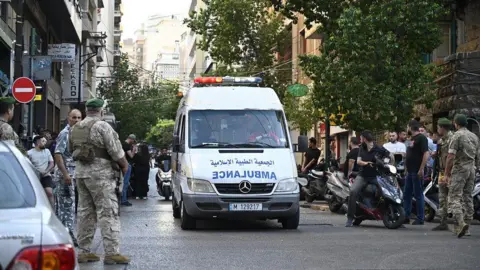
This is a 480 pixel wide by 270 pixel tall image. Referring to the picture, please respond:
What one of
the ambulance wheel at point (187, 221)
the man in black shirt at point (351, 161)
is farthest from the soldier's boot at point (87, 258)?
the man in black shirt at point (351, 161)

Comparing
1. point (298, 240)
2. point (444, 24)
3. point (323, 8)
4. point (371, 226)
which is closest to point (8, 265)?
point (298, 240)

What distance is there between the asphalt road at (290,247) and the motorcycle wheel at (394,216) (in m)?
0.19

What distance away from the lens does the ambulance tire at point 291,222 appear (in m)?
16.1

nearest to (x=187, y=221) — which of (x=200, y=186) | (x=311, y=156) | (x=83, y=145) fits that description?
(x=200, y=186)

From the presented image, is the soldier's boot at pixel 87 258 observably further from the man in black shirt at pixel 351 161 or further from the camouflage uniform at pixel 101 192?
the man in black shirt at pixel 351 161

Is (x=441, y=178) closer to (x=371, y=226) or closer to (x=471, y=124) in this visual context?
(x=371, y=226)

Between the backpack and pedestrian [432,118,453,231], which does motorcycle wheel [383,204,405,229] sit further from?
the backpack

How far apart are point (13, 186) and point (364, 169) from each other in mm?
11909

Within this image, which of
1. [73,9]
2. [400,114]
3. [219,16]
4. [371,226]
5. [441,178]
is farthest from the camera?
[219,16]

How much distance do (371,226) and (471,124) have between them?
10621 millimetres

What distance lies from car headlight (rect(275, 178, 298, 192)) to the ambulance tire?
0.46 meters

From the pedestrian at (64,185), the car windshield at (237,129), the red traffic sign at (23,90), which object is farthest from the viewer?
the red traffic sign at (23,90)

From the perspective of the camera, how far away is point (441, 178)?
15.8m

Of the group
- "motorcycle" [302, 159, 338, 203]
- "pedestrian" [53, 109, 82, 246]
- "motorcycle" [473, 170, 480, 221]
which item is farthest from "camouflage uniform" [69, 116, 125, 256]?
"motorcycle" [302, 159, 338, 203]
